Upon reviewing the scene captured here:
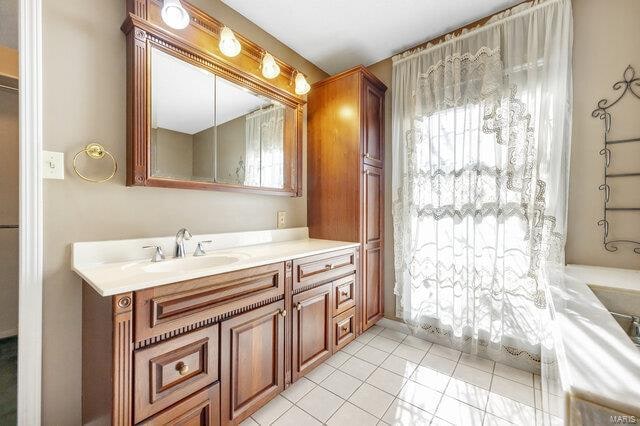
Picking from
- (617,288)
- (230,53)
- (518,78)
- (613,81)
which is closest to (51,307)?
(230,53)

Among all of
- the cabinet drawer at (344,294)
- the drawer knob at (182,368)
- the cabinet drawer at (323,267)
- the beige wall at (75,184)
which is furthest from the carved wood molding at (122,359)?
the cabinet drawer at (344,294)

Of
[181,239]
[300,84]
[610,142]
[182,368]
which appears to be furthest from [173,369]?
[610,142]

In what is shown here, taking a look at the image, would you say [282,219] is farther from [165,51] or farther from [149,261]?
[165,51]

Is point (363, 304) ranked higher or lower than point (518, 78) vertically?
lower

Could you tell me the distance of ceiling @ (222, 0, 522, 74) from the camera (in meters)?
1.68

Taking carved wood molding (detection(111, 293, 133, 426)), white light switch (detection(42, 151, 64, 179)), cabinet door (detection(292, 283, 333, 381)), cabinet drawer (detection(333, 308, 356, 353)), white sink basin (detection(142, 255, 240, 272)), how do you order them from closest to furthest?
carved wood molding (detection(111, 293, 133, 426)) → white light switch (detection(42, 151, 64, 179)) → white sink basin (detection(142, 255, 240, 272)) → cabinet door (detection(292, 283, 333, 381)) → cabinet drawer (detection(333, 308, 356, 353))

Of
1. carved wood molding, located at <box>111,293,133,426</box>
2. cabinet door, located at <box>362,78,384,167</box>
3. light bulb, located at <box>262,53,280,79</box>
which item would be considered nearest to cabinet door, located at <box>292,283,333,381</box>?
carved wood molding, located at <box>111,293,133,426</box>

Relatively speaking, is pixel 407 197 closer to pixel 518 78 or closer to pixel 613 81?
pixel 518 78

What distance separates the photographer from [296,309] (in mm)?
1474

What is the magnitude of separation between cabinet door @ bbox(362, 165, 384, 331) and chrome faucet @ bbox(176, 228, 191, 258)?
50.0 inches

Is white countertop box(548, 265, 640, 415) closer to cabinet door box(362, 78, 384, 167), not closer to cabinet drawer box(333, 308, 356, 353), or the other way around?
cabinet drawer box(333, 308, 356, 353)

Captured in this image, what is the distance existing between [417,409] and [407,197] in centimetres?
140

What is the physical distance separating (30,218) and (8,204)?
1407 millimetres

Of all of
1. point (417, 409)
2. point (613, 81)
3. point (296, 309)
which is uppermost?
point (613, 81)
